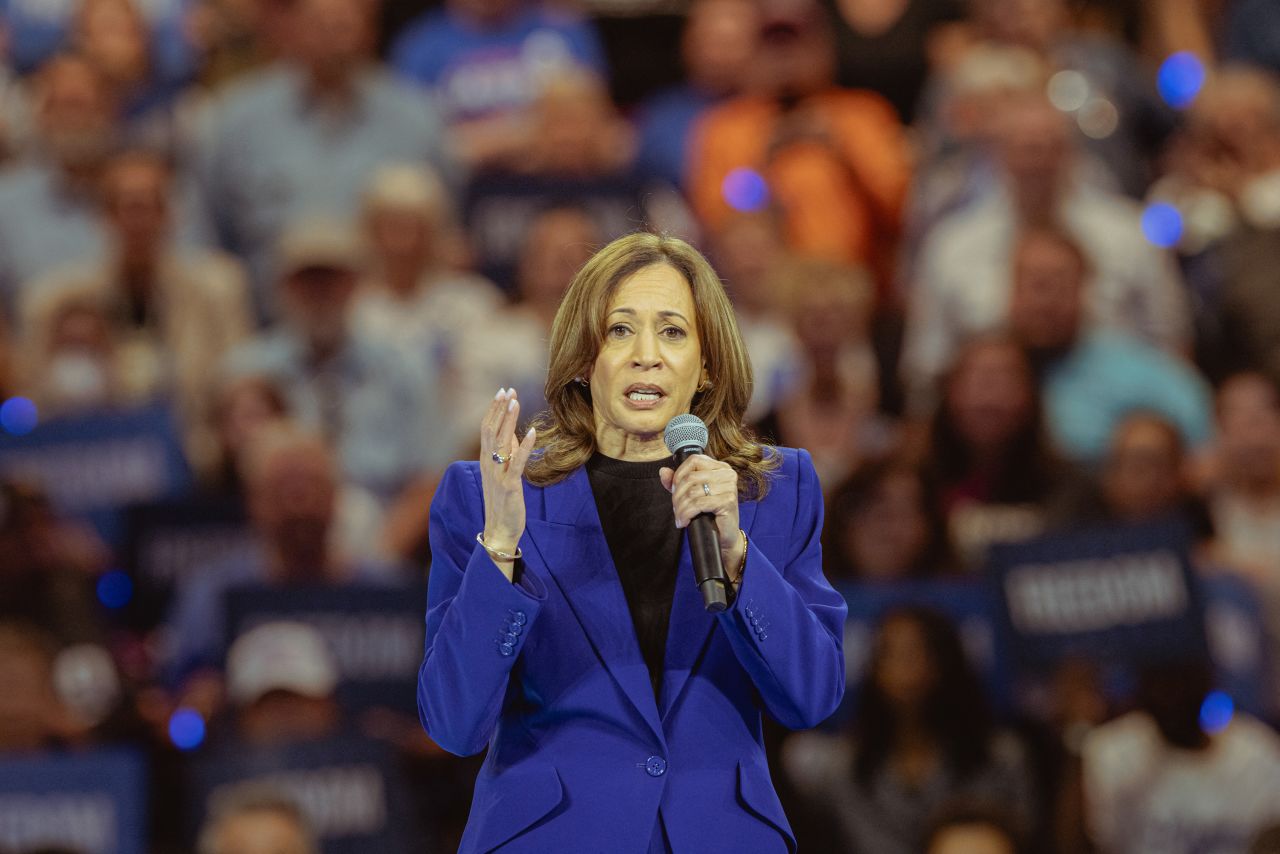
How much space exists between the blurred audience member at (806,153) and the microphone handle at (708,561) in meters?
5.60

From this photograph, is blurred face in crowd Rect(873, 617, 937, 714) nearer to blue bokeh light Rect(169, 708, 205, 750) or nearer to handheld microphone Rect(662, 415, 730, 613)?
blue bokeh light Rect(169, 708, 205, 750)

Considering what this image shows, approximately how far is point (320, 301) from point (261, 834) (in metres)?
2.81

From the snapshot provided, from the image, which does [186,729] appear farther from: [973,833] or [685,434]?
[685,434]

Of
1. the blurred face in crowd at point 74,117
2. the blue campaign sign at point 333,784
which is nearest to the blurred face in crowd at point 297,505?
the blue campaign sign at point 333,784

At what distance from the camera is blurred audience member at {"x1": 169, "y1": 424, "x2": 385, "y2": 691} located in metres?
6.20

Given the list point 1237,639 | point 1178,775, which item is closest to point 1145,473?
point 1237,639

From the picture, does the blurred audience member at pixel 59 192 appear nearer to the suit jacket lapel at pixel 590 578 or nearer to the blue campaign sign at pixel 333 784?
the blue campaign sign at pixel 333 784

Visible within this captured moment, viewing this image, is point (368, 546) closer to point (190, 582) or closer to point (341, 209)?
point (190, 582)

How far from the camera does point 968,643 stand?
5.83 metres

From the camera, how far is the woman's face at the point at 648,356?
254 cm

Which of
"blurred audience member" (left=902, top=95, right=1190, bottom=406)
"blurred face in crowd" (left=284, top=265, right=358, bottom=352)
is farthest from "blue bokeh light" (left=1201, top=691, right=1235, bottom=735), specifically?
"blurred face in crowd" (left=284, top=265, right=358, bottom=352)

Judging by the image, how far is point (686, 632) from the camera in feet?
8.33

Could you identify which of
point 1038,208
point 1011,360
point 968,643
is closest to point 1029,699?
point 968,643

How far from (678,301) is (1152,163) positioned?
6606 mm
